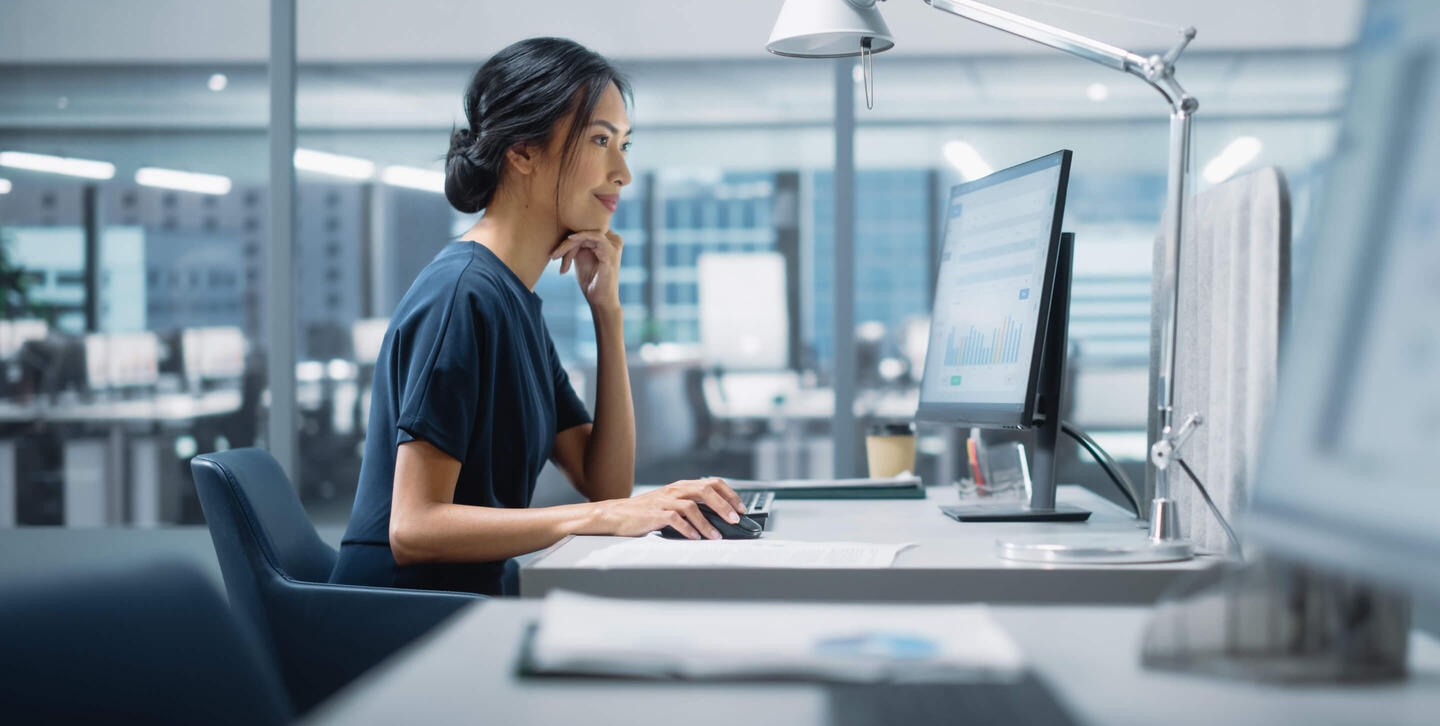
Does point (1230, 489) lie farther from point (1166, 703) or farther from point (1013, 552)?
point (1166, 703)

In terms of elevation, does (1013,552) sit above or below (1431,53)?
below

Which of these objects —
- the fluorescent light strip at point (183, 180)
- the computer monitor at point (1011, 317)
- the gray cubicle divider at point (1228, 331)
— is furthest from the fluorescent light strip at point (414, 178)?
the gray cubicle divider at point (1228, 331)

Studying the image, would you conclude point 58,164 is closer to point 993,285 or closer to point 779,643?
point 993,285

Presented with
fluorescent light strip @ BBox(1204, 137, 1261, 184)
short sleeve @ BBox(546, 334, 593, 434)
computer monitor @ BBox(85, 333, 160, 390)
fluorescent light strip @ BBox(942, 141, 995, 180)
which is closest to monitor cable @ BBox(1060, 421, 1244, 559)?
short sleeve @ BBox(546, 334, 593, 434)

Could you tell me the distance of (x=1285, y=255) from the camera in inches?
48.4

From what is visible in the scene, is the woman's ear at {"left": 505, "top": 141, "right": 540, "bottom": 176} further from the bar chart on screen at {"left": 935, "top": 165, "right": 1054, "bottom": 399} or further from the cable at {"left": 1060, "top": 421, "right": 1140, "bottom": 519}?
the cable at {"left": 1060, "top": 421, "right": 1140, "bottom": 519}

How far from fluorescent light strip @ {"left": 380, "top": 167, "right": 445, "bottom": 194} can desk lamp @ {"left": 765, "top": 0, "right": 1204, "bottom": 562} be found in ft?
6.66

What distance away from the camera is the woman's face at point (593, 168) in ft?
5.74

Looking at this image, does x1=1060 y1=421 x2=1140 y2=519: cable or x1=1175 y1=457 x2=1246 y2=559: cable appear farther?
x1=1060 y1=421 x2=1140 y2=519: cable

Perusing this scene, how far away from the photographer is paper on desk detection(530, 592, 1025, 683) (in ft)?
2.02

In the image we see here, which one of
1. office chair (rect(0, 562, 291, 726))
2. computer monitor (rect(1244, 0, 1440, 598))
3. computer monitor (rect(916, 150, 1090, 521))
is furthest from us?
computer monitor (rect(916, 150, 1090, 521))

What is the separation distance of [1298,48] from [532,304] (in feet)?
9.43

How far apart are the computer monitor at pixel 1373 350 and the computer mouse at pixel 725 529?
0.87 metres

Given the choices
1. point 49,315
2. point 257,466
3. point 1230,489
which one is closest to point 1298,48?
point 1230,489
